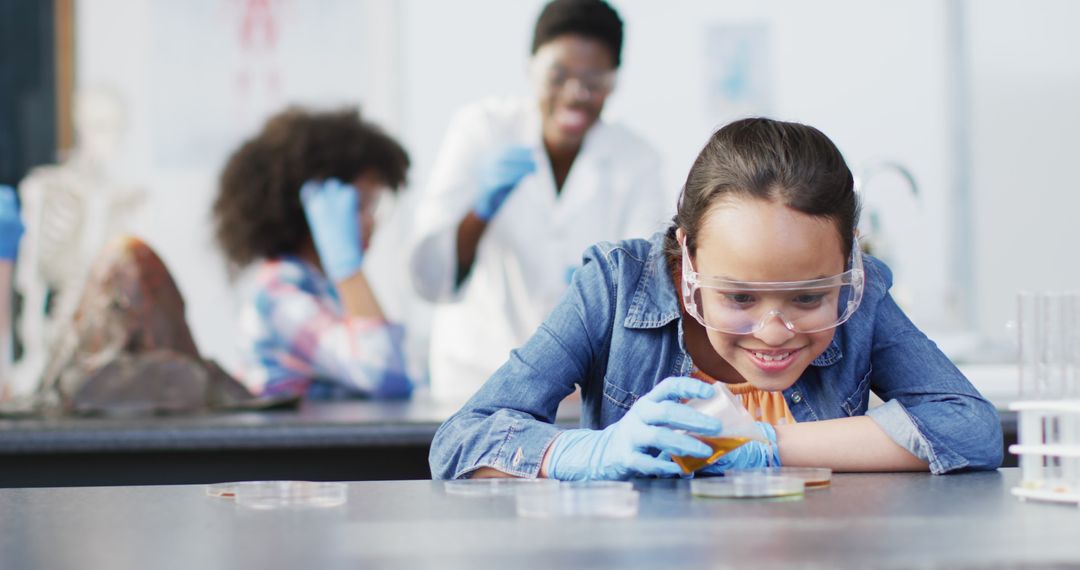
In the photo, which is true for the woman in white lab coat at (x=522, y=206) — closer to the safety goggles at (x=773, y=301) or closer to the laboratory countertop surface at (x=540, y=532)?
the safety goggles at (x=773, y=301)

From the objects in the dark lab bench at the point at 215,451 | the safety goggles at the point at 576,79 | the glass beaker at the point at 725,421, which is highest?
the safety goggles at the point at 576,79

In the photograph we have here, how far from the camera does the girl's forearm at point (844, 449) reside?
1.38 metres

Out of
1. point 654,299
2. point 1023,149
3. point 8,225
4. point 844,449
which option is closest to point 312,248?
point 8,225

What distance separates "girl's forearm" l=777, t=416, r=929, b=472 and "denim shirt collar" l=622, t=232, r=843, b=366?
0.46ft

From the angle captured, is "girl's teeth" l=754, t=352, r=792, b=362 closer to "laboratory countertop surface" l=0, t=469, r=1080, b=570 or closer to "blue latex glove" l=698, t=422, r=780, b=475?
"blue latex glove" l=698, t=422, r=780, b=475

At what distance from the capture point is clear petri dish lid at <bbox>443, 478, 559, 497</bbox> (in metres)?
1.16

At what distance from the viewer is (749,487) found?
1129 millimetres

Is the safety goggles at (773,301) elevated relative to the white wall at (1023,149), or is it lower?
lower

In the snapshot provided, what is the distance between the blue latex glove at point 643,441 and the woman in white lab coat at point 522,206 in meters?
1.74

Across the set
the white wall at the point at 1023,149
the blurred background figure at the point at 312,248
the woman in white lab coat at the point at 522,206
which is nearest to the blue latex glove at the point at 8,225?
the blurred background figure at the point at 312,248

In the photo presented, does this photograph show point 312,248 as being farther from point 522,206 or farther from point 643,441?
point 643,441

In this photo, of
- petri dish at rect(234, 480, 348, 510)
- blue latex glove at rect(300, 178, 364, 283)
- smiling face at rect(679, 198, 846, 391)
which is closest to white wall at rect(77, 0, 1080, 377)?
blue latex glove at rect(300, 178, 364, 283)

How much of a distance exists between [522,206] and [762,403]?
183cm

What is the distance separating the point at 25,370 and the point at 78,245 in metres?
0.54
